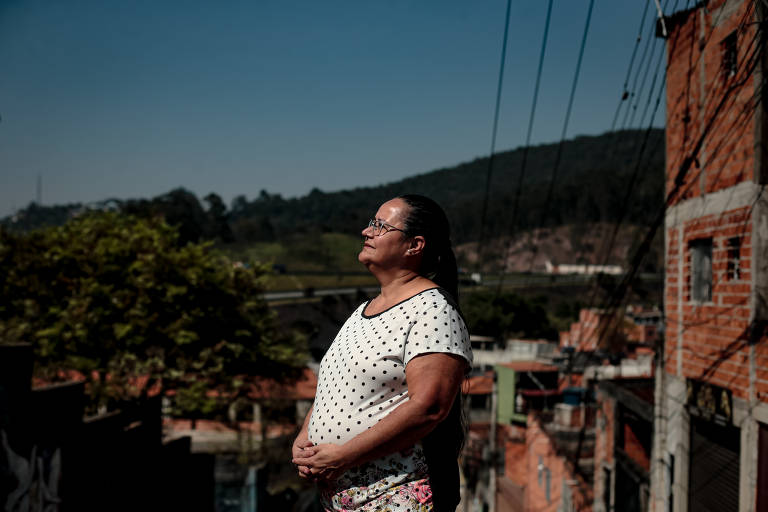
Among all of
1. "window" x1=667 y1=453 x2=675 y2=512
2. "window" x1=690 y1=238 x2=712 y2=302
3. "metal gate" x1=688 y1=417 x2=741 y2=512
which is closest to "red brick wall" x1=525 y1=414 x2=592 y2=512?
"window" x1=667 y1=453 x2=675 y2=512

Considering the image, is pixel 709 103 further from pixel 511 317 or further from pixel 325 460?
pixel 511 317

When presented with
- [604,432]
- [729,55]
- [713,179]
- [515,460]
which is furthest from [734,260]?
[515,460]

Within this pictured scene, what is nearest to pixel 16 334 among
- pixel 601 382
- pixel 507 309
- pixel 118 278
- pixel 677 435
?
pixel 118 278

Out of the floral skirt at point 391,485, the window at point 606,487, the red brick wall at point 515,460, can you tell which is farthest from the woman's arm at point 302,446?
the red brick wall at point 515,460

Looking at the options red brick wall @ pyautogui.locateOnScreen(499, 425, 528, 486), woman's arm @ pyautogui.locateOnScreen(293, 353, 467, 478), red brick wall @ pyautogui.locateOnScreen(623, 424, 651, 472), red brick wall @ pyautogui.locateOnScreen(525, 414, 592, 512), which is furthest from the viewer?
red brick wall @ pyautogui.locateOnScreen(499, 425, 528, 486)

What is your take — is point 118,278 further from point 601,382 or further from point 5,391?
point 601,382

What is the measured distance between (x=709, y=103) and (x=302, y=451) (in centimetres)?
447

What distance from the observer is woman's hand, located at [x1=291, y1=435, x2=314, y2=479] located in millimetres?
1790

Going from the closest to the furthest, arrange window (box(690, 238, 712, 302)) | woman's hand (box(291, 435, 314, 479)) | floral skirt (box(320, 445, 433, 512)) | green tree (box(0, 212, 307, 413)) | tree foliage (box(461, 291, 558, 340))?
floral skirt (box(320, 445, 433, 512)) < woman's hand (box(291, 435, 314, 479)) < window (box(690, 238, 712, 302)) < green tree (box(0, 212, 307, 413)) < tree foliage (box(461, 291, 558, 340))

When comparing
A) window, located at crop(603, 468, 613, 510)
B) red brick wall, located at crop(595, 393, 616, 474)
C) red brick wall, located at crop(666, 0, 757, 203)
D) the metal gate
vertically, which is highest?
red brick wall, located at crop(666, 0, 757, 203)

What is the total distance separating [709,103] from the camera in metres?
4.82

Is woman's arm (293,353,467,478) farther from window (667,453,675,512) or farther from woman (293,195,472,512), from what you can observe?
window (667,453,675,512)

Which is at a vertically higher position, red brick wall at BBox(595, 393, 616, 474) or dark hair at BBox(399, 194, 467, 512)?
dark hair at BBox(399, 194, 467, 512)

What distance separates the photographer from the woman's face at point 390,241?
6.09 ft
